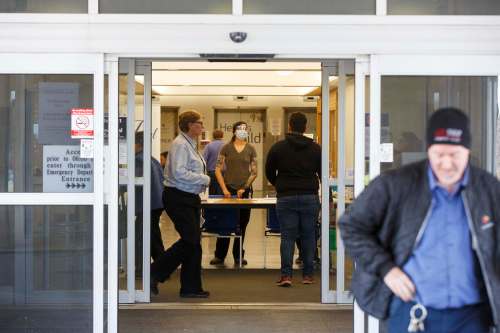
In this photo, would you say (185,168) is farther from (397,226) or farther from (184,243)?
(397,226)

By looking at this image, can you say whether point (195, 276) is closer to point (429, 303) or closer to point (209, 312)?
point (209, 312)

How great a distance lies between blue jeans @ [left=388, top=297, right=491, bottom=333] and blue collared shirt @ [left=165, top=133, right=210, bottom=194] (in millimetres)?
4056

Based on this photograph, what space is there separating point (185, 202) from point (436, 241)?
13.8 feet

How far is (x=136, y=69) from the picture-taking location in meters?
6.77

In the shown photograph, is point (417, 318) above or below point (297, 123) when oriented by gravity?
below

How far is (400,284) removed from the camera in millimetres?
2914

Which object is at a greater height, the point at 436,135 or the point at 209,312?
the point at 436,135

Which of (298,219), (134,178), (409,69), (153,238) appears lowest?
(153,238)

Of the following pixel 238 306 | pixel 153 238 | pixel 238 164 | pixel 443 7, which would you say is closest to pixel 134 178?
pixel 153 238

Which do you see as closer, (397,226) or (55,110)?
(397,226)

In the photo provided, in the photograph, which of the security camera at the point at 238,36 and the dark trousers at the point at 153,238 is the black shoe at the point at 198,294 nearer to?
the dark trousers at the point at 153,238

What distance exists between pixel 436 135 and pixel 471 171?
20 cm

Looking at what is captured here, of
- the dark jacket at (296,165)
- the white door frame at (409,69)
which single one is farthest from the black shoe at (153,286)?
the white door frame at (409,69)

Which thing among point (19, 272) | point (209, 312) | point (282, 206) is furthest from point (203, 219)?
point (19, 272)
